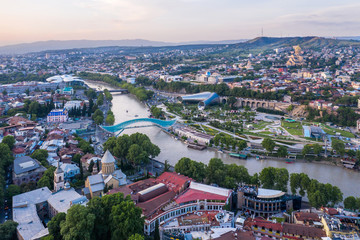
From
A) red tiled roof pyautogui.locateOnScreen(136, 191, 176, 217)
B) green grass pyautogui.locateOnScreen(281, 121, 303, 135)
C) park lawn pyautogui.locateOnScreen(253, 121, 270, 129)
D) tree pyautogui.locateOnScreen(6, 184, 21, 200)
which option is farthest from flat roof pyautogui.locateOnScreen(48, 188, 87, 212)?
green grass pyautogui.locateOnScreen(281, 121, 303, 135)

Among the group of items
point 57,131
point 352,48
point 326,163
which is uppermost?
point 352,48

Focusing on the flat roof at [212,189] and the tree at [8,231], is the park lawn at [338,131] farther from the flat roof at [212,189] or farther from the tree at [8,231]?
the tree at [8,231]

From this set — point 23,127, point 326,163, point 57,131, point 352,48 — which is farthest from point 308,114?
point 352,48

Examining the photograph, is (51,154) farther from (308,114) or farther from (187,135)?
(308,114)

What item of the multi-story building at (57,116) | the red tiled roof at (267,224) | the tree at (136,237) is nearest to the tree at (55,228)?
the tree at (136,237)

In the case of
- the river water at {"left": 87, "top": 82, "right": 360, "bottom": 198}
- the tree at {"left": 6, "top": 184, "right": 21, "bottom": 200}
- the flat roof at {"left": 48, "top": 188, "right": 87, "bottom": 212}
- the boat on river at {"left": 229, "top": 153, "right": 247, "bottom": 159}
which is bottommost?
the river water at {"left": 87, "top": 82, "right": 360, "bottom": 198}

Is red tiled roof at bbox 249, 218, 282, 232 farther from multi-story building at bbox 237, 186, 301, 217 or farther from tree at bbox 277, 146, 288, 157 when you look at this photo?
tree at bbox 277, 146, 288, 157

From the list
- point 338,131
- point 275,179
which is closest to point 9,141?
point 275,179

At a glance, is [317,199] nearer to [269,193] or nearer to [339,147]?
[269,193]
